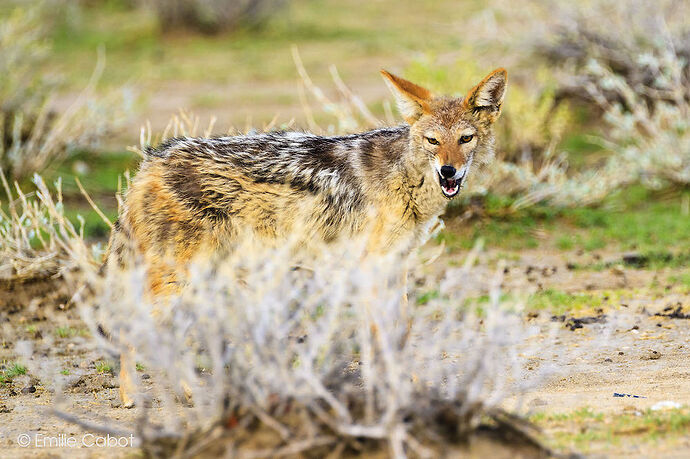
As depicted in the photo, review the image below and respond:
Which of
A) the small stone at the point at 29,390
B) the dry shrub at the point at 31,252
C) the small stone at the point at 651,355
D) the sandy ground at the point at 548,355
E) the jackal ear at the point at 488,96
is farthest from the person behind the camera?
the dry shrub at the point at 31,252

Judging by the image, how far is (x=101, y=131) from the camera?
11070 mm

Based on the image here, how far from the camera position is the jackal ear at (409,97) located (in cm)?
568

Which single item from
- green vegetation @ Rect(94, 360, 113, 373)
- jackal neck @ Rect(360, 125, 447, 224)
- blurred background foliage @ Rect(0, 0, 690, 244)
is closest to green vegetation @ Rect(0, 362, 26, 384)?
green vegetation @ Rect(94, 360, 113, 373)

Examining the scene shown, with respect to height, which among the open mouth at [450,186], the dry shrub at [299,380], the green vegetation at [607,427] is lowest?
the green vegetation at [607,427]

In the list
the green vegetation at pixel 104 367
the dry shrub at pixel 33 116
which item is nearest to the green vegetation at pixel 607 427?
the green vegetation at pixel 104 367

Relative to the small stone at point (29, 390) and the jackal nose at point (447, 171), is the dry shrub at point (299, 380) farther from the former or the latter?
the small stone at point (29, 390)

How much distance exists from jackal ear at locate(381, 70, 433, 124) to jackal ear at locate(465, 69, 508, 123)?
0.27 meters

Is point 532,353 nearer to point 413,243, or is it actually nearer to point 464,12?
point 413,243

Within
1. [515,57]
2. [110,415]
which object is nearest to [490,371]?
[110,415]

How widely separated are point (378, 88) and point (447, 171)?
10.5 metres

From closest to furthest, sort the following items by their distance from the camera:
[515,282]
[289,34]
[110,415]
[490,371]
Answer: [490,371] < [110,415] < [515,282] < [289,34]

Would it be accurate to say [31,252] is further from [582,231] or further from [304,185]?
[582,231]

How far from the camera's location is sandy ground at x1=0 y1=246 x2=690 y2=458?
196 inches

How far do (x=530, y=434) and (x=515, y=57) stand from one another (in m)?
10.3
